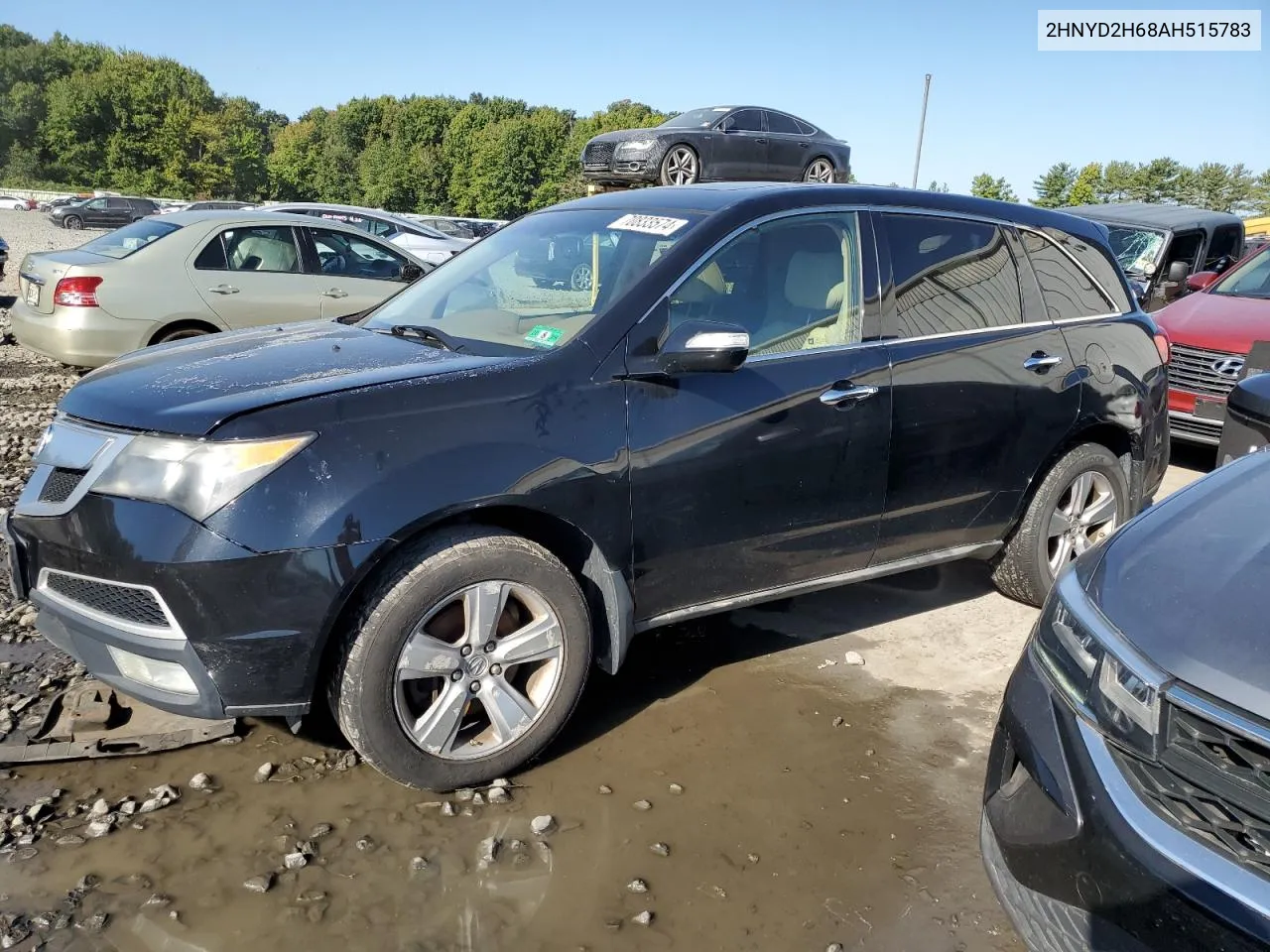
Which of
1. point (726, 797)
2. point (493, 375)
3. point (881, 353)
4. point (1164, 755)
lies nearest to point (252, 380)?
point (493, 375)

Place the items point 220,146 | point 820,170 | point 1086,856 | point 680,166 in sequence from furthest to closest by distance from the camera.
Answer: point 220,146, point 820,170, point 680,166, point 1086,856

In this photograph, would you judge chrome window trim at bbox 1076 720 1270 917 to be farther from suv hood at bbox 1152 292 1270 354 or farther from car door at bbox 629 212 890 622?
suv hood at bbox 1152 292 1270 354

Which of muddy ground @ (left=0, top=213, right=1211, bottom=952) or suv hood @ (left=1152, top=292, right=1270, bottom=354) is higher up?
suv hood @ (left=1152, top=292, right=1270, bottom=354)

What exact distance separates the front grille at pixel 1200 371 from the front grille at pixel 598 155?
6.96 metres

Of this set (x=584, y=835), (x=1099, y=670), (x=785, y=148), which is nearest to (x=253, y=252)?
(x=584, y=835)

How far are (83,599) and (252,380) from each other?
769 millimetres

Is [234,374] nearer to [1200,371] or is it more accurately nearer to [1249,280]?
[1200,371]

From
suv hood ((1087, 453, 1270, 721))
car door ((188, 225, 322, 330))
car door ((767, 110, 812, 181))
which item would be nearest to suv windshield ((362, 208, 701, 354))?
suv hood ((1087, 453, 1270, 721))

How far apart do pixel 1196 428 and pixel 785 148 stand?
7087 millimetres

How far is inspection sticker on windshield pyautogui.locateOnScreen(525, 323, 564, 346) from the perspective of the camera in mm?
3215

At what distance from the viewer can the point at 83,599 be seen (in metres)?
2.78

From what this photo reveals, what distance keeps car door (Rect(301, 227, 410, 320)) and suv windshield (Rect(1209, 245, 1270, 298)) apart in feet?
22.9

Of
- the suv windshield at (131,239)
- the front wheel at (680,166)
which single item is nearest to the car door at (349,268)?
the suv windshield at (131,239)

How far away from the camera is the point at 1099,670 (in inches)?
81.0
